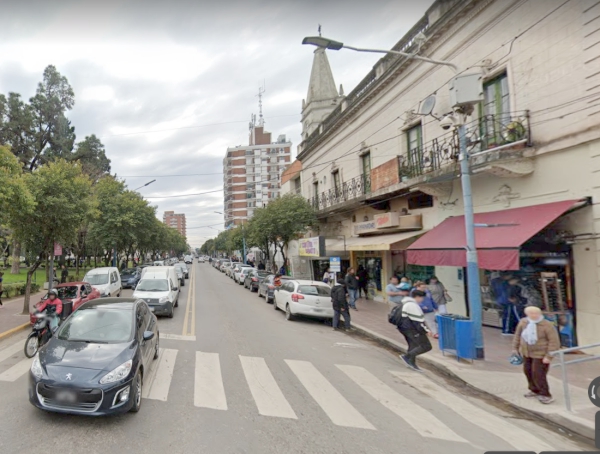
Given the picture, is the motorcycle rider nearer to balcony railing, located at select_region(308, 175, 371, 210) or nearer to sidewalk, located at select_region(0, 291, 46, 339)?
sidewalk, located at select_region(0, 291, 46, 339)

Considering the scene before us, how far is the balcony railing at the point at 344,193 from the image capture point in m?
17.5

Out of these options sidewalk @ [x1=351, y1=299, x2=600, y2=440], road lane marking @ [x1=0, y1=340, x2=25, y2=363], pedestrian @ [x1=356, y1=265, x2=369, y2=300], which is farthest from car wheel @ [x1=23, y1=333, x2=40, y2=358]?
pedestrian @ [x1=356, y1=265, x2=369, y2=300]

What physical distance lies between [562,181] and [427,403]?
645cm

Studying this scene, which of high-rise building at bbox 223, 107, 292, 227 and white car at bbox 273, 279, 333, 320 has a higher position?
high-rise building at bbox 223, 107, 292, 227

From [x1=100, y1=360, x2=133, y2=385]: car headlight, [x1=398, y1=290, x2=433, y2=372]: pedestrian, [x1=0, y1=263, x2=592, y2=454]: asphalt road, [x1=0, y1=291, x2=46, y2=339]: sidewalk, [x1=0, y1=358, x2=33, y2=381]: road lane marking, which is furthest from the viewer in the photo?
[x1=0, y1=291, x2=46, y2=339]: sidewalk

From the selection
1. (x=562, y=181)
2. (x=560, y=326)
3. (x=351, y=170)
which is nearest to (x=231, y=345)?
(x=560, y=326)

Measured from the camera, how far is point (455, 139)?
11.3 m

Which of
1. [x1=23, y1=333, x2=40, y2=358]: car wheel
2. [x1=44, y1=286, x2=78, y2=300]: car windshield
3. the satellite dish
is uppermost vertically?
the satellite dish

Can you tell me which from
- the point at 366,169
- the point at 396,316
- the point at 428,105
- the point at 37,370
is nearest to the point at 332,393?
the point at 396,316

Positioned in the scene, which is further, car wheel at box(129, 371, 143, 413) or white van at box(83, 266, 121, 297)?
white van at box(83, 266, 121, 297)

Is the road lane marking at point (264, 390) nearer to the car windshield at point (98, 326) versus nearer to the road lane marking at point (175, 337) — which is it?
the car windshield at point (98, 326)

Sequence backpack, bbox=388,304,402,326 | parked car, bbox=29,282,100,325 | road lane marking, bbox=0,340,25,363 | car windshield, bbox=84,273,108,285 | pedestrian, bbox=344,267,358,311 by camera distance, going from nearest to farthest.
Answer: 1. backpack, bbox=388,304,402,326
2. road lane marking, bbox=0,340,25,363
3. parked car, bbox=29,282,100,325
4. pedestrian, bbox=344,267,358,311
5. car windshield, bbox=84,273,108,285

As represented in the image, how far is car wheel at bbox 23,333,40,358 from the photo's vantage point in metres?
7.50

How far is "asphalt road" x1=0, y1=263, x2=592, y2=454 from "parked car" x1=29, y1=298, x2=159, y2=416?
295 millimetres
